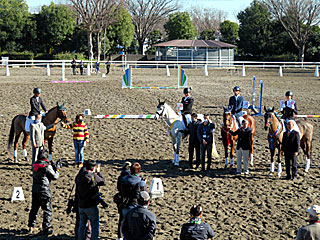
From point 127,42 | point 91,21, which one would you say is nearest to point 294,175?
point 91,21

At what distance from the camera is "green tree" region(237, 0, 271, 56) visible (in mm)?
62156

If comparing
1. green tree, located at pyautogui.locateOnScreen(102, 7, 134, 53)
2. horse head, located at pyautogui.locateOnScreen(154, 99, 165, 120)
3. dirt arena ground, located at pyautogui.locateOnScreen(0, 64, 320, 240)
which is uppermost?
green tree, located at pyautogui.locateOnScreen(102, 7, 134, 53)

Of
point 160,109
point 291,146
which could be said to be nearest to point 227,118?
point 291,146

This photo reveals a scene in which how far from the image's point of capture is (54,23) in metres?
55.7

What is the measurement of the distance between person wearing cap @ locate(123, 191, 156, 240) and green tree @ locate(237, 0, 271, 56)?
58836 millimetres

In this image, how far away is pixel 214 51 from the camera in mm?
58000

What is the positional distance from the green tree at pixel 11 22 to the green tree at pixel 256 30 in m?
31.3

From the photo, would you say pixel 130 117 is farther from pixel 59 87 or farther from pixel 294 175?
pixel 59 87

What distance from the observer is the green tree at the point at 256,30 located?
6216 cm

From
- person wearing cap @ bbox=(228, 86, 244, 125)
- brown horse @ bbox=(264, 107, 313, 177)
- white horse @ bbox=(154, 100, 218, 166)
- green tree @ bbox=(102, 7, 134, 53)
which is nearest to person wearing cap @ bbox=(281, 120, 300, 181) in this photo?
brown horse @ bbox=(264, 107, 313, 177)

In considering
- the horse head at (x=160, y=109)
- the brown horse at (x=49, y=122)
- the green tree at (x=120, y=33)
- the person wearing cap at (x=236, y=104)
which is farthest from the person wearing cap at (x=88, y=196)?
the green tree at (x=120, y=33)

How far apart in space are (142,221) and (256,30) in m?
59.7

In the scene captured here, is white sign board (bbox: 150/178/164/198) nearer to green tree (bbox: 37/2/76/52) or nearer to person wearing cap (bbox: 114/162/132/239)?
person wearing cap (bbox: 114/162/132/239)

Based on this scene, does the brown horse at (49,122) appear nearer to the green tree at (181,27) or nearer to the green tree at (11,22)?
the green tree at (11,22)
